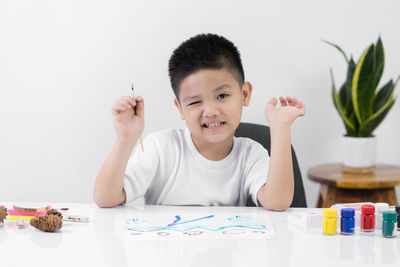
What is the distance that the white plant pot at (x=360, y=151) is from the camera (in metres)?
2.17

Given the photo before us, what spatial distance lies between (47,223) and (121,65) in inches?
55.0

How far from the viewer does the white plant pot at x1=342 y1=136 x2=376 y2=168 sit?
2.17 m

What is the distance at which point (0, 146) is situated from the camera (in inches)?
94.1

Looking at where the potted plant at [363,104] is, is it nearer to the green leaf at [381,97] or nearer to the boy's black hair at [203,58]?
the green leaf at [381,97]

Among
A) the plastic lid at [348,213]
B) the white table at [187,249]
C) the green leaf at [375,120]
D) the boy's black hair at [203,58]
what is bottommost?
the white table at [187,249]

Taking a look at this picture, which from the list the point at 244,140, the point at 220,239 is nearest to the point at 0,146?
the point at 244,140

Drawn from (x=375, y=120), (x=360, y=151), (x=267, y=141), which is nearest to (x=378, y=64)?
(x=375, y=120)

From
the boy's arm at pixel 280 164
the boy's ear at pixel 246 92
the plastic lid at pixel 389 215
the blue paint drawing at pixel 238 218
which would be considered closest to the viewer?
the plastic lid at pixel 389 215

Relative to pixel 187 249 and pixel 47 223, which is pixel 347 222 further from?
pixel 47 223

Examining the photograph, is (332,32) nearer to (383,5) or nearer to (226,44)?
(383,5)

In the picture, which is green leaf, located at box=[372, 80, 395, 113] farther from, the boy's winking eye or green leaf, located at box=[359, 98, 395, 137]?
the boy's winking eye

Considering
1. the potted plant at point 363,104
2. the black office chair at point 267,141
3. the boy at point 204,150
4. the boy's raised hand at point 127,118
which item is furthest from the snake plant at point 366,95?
the boy's raised hand at point 127,118

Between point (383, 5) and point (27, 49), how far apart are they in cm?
161

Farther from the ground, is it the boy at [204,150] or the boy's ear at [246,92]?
the boy's ear at [246,92]
